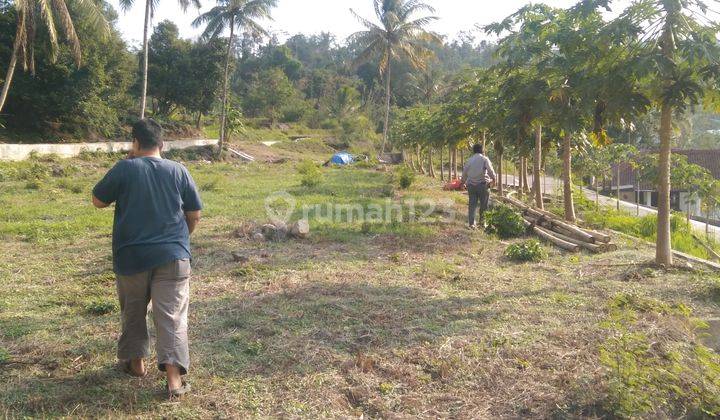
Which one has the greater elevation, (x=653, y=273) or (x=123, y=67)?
(x=123, y=67)

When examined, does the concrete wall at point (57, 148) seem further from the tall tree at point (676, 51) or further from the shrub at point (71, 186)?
the tall tree at point (676, 51)

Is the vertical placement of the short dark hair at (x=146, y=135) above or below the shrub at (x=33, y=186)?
above

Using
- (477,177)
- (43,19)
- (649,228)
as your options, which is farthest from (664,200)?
(43,19)

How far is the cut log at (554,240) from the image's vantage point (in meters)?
8.93

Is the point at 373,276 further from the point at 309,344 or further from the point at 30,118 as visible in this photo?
the point at 30,118

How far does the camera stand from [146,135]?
3.75m

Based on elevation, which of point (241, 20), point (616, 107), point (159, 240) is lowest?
point (159, 240)

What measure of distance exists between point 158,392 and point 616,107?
5.71 meters

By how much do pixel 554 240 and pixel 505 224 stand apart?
98 centimetres

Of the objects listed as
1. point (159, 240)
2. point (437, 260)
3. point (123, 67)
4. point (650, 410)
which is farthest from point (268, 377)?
point (123, 67)

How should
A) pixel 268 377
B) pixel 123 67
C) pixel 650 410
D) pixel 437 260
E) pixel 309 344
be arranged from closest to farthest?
1. pixel 650 410
2. pixel 268 377
3. pixel 309 344
4. pixel 437 260
5. pixel 123 67

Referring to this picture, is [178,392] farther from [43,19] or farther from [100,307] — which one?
[43,19]

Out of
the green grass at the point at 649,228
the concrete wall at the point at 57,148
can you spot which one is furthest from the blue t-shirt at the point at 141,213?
the concrete wall at the point at 57,148

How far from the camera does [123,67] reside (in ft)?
99.8
